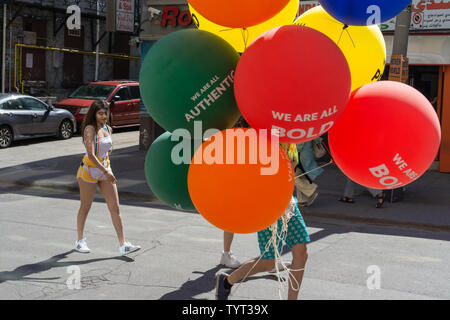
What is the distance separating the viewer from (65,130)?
19.5 meters

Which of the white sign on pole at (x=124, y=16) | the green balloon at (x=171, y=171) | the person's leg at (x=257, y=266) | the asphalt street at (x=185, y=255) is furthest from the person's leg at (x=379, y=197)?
the white sign on pole at (x=124, y=16)

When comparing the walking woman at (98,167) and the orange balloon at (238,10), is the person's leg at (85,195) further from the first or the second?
the orange balloon at (238,10)

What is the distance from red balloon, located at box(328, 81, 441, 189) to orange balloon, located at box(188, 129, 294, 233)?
0.47m

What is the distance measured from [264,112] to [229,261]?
364 cm

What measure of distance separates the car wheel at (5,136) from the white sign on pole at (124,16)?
17.0ft

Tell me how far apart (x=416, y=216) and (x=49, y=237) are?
17.9 ft

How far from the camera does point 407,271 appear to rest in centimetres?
653

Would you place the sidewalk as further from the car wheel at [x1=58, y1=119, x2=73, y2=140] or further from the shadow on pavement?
the shadow on pavement

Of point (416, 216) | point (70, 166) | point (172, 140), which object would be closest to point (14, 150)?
point (70, 166)

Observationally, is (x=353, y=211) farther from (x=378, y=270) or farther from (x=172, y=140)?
(x=172, y=140)

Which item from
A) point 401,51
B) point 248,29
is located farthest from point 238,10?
point 401,51

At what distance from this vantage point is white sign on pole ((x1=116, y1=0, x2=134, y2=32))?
20.1 metres

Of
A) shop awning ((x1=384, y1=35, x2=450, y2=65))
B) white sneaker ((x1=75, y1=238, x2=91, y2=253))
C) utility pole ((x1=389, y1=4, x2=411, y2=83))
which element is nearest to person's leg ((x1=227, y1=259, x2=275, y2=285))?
white sneaker ((x1=75, y1=238, x2=91, y2=253))

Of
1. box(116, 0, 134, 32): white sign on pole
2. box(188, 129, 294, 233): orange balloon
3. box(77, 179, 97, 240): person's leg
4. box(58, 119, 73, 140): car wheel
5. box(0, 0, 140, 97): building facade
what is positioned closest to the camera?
box(188, 129, 294, 233): orange balloon
